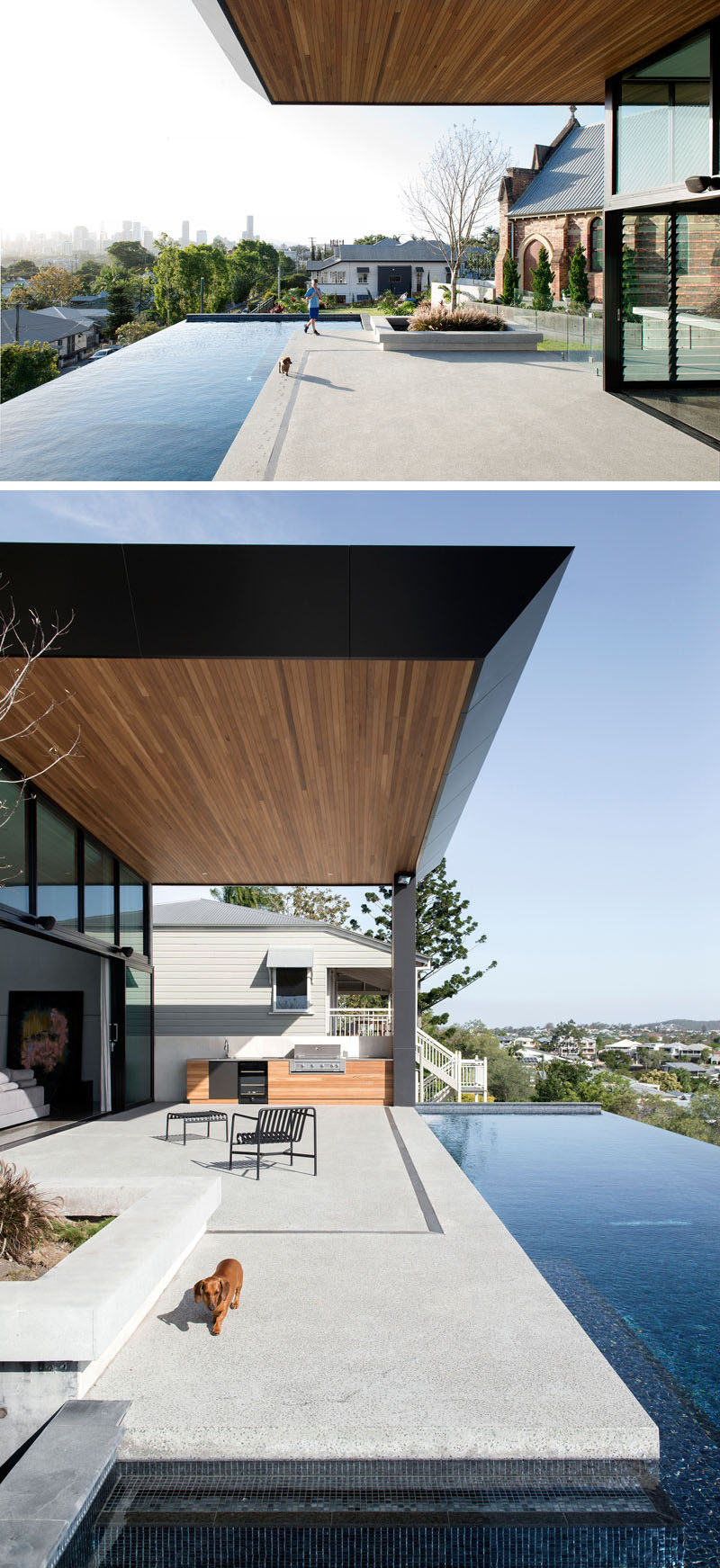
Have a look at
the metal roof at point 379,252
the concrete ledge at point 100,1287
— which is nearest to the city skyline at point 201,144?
the metal roof at point 379,252

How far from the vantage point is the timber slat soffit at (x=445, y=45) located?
254 inches

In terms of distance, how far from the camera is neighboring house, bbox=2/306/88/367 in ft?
33.8

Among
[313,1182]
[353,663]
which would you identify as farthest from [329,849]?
[353,663]

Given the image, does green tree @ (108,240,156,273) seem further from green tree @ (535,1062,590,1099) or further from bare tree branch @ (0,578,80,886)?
green tree @ (535,1062,590,1099)

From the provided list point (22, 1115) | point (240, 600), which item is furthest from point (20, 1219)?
point (22, 1115)

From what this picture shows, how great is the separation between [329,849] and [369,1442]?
1053 centimetres

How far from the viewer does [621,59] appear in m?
8.10

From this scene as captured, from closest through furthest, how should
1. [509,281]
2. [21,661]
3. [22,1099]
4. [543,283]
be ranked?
[21,661] → [22,1099] → [543,283] → [509,281]

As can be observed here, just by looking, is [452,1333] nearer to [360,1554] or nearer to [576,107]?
[360,1554]

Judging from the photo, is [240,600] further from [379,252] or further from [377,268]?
[377,268]

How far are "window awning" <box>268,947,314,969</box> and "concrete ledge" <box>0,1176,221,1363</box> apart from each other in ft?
41.7

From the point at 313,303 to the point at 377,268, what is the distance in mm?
1507

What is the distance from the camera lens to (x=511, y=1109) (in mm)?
16344

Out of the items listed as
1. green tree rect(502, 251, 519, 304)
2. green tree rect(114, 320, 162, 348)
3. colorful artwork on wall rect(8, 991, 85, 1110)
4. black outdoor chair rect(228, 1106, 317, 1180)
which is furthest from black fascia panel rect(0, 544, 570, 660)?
green tree rect(502, 251, 519, 304)
